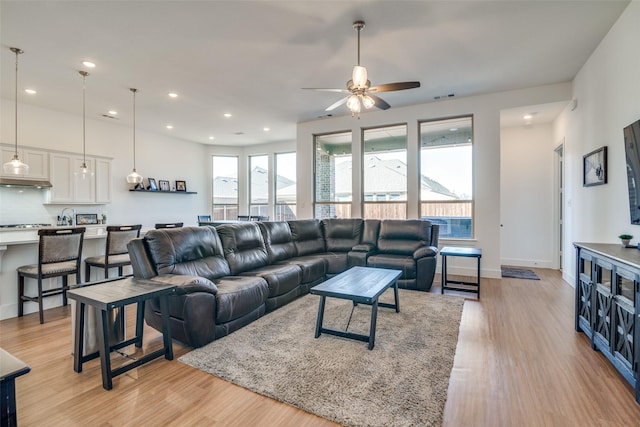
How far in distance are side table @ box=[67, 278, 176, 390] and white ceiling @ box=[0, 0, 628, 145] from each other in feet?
8.55

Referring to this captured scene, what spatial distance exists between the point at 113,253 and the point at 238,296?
2.21 metres

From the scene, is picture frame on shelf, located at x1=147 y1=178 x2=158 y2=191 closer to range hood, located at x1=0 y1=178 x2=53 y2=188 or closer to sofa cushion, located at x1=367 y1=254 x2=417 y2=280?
range hood, located at x1=0 y1=178 x2=53 y2=188

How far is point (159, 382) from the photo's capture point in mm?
2156

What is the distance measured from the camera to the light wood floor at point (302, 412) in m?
1.78

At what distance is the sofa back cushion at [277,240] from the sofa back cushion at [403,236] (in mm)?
1521

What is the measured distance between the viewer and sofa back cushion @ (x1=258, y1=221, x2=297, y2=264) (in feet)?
14.1

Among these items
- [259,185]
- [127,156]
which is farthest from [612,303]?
[127,156]

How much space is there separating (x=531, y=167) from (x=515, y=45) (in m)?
3.33

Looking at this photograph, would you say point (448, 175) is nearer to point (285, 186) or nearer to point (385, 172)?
point (385, 172)

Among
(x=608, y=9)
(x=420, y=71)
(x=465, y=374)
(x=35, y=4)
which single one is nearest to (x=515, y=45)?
(x=608, y=9)

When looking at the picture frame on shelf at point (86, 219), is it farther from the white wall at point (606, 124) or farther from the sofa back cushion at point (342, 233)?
→ the white wall at point (606, 124)

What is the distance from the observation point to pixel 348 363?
7.72 feet

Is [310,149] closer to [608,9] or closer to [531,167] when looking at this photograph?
[531,167]

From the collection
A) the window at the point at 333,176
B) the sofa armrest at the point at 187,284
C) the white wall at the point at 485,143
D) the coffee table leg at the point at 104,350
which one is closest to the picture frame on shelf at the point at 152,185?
the window at the point at 333,176
